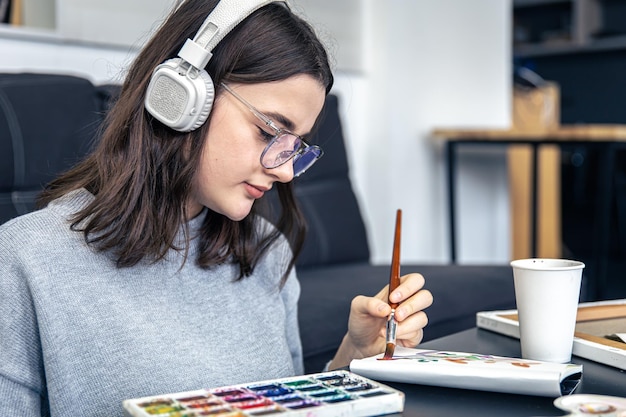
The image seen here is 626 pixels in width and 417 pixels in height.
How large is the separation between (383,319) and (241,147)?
0.89ft

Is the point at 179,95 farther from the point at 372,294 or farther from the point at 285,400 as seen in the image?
the point at 372,294

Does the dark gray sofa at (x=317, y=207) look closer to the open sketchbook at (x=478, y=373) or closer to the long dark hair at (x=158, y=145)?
the long dark hair at (x=158, y=145)

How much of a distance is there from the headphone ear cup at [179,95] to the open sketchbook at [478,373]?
0.36m

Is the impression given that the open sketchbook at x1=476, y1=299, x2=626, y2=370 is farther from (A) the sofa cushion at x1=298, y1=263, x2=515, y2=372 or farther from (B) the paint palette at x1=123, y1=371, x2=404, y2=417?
(A) the sofa cushion at x1=298, y1=263, x2=515, y2=372

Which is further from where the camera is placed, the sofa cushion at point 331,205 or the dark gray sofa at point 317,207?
the sofa cushion at point 331,205

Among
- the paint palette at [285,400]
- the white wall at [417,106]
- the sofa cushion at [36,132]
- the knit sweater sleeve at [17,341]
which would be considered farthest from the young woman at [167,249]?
the white wall at [417,106]

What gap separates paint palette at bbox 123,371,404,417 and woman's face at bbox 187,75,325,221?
0.36 meters

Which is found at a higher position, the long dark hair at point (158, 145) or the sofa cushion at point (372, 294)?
the long dark hair at point (158, 145)

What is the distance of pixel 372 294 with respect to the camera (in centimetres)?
179

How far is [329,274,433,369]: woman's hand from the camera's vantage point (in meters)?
0.91

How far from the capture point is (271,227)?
1242 millimetres

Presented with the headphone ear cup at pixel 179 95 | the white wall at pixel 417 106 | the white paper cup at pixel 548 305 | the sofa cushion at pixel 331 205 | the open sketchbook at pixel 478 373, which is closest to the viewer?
the open sketchbook at pixel 478 373

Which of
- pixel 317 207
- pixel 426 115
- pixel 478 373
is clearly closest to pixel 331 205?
pixel 317 207

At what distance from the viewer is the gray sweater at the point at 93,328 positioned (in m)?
0.90
